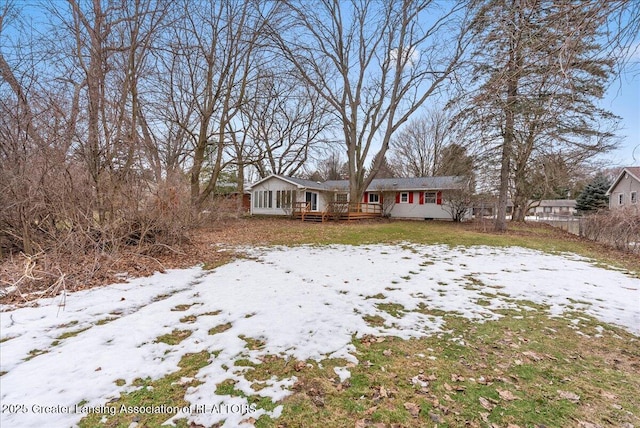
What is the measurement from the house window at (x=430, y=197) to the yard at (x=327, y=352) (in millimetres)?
15911

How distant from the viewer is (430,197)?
21.3 m

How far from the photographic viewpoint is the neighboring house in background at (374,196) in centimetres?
2098

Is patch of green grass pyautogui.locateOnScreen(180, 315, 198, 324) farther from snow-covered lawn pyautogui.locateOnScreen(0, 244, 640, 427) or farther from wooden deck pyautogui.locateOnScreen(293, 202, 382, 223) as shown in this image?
wooden deck pyautogui.locateOnScreen(293, 202, 382, 223)

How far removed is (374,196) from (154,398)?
2254 cm

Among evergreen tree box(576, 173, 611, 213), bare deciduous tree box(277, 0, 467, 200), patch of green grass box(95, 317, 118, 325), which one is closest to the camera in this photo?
patch of green grass box(95, 317, 118, 325)

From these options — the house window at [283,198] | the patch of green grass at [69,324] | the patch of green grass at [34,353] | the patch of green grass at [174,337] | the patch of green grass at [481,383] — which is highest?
the house window at [283,198]

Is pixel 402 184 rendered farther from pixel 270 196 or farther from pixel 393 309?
pixel 393 309

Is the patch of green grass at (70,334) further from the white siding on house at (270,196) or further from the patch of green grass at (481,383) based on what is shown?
the white siding on house at (270,196)

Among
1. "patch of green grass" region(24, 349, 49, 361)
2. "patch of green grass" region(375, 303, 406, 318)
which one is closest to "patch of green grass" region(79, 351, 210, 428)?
"patch of green grass" region(24, 349, 49, 361)

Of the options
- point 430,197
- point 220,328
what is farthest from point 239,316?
point 430,197

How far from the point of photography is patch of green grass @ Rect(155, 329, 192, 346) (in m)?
3.02

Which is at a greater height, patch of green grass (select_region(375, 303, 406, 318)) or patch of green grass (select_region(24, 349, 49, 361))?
patch of green grass (select_region(24, 349, 49, 361))

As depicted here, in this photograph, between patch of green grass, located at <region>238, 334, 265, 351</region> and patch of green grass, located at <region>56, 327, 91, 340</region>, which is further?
patch of green grass, located at <region>56, 327, 91, 340</region>

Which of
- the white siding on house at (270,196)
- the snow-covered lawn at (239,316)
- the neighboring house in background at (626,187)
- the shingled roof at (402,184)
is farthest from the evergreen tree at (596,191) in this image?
the snow-covered lawn at (239,316)
